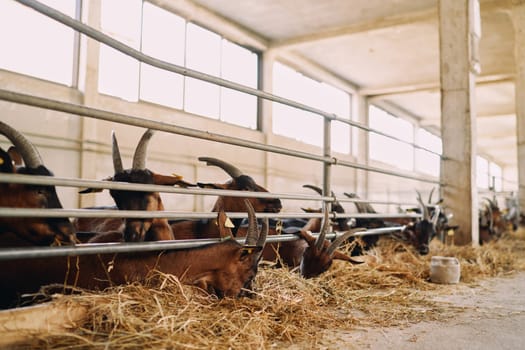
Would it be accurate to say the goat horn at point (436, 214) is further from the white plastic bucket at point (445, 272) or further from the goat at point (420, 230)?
the white plastic bucket at point (445, 272)

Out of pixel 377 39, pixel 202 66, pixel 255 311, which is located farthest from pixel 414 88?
pixel 255 311

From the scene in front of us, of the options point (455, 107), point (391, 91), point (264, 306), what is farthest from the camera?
point (391, 91)

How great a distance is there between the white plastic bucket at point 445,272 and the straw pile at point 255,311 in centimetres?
14

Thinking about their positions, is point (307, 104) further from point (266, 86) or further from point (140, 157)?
point (140, 157)

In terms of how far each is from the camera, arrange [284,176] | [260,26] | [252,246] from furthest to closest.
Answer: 1. [284,176]
2. [260,26]
3. [252,246]

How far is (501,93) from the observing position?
63.3ft

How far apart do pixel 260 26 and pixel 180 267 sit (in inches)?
460

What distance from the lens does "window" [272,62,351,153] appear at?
15172mm

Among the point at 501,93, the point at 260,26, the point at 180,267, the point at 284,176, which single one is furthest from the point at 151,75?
the point at 501,93

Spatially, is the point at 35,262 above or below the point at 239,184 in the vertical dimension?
below

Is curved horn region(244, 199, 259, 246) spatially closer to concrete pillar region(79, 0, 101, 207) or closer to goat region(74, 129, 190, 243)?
goat region(74, 129, 190, 243)

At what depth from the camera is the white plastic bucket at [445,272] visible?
4.48m

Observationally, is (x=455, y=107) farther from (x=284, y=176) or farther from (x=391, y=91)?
(x=391, y=91)

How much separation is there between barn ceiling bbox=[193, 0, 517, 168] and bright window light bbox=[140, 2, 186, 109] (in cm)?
113
